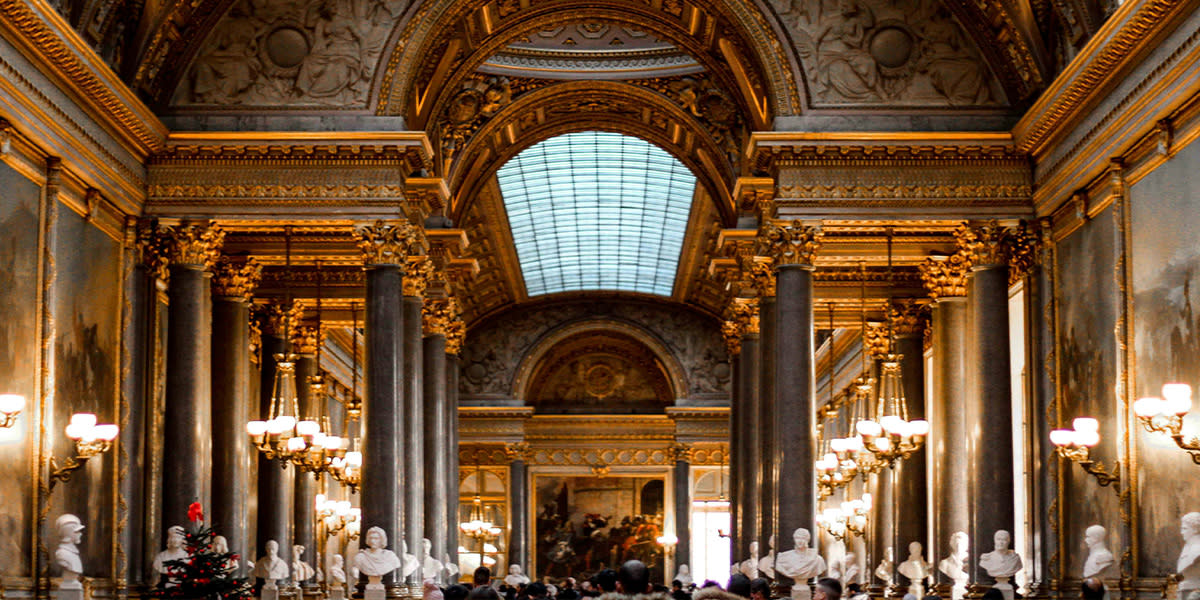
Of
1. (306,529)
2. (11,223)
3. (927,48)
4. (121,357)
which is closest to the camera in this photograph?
(11,223)

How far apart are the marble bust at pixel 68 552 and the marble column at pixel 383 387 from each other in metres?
5.35

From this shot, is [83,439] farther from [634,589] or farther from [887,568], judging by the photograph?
[887,568]

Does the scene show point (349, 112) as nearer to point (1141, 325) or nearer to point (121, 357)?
point (121, 357)

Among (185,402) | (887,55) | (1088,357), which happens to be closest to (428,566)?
(185,402)

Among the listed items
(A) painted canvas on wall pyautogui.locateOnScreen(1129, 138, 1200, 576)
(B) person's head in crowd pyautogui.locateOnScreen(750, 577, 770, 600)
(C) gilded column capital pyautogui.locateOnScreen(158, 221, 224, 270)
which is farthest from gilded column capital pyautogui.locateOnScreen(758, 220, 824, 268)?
(B) person's head in crowd pyautogui.locateOnScreen(750, 577, 770, 600)

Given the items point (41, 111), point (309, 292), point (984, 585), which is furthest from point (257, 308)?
point (984, 585)

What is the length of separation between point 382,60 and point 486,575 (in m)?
8.27

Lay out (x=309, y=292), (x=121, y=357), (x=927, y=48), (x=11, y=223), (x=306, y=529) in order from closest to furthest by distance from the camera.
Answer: (x=11, y=223)
(x=121, y=357)
(x=927, y=48)
(x=309, y=292)
(x=306, y=529)

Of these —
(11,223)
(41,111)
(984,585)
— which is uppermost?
(41,111)

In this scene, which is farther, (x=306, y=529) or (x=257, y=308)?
(x=306, y=529)

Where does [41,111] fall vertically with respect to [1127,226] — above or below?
above

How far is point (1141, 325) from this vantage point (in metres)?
17.9

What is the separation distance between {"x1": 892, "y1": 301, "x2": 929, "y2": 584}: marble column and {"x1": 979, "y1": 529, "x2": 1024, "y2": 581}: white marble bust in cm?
831

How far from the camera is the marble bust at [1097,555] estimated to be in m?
17.3
